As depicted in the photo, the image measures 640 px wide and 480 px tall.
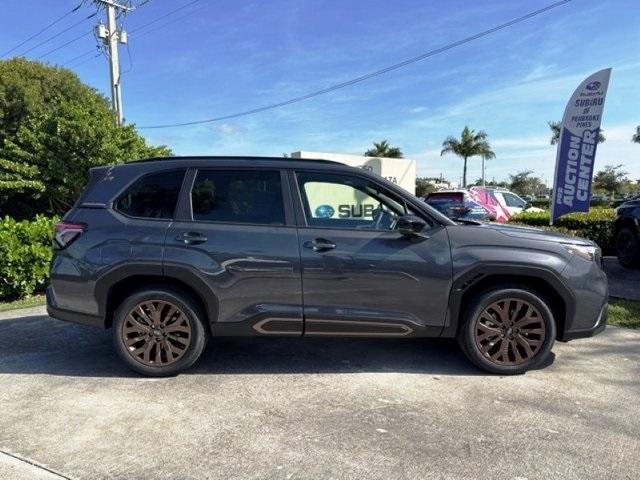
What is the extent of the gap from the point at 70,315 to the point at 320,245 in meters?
2.20

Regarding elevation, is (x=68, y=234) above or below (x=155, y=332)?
above

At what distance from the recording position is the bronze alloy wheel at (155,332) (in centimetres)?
449

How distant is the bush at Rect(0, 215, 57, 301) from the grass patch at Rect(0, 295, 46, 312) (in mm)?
89

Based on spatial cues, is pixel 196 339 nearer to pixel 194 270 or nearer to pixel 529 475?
pixel 194 270

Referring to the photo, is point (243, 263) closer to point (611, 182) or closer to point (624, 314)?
point (624, 314)

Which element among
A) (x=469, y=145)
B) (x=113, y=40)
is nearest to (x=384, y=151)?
(x=469, y=145)

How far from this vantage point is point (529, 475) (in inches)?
119

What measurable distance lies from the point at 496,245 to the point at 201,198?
96.9 inches

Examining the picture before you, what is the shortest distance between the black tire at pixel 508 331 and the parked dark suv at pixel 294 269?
10mm

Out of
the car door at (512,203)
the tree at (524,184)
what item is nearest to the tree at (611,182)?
the tree at (524,184)

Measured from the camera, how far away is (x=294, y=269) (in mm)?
4367

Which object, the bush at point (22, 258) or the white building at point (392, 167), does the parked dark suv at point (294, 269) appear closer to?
the bush at point (22, 258)

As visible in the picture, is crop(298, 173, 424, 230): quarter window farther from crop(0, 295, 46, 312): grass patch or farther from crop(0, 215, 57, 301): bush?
crop(0, 215, 57, 301): bush

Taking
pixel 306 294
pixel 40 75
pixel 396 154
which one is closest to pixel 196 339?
pixel 306 294
